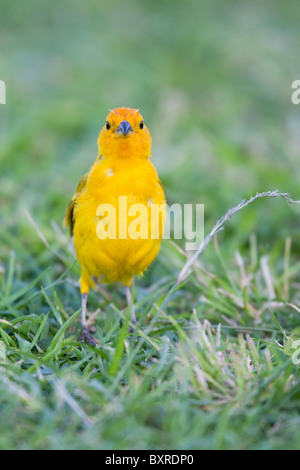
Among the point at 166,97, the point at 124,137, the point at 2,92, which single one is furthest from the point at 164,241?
the point at 2,92

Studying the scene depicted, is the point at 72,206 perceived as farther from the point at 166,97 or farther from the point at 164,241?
the point at 166,97

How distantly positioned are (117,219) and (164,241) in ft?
4.38

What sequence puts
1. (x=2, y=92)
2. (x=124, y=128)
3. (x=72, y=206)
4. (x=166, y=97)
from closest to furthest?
(x=124, y=128) → (x=72, y=206) → (x=2, y=92) → (x=166, y=97)

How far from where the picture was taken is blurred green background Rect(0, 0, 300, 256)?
5812 mm

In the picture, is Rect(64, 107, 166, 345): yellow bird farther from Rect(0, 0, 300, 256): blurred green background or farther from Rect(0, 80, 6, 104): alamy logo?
Rect(0, 80, 6, 104): alamy logo

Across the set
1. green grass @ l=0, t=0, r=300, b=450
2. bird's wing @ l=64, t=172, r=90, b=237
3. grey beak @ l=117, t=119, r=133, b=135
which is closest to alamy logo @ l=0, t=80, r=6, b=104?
green grass @ l=0, t=0, r=300, b=450

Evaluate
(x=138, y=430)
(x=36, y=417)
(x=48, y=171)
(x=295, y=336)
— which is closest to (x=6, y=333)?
(x=36, y=417)

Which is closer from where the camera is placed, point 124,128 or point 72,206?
point 124,128

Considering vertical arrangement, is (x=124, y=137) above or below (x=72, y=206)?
above

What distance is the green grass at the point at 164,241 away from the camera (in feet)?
8.76

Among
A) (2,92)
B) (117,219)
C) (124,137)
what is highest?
(2,92)

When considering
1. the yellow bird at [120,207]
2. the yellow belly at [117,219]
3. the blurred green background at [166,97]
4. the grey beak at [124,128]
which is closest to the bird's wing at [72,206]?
the yellow bird at [120,207]

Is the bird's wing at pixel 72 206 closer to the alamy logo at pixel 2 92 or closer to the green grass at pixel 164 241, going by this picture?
the green grass at pixel 164 241

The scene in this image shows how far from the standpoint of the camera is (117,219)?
11.4 ft
